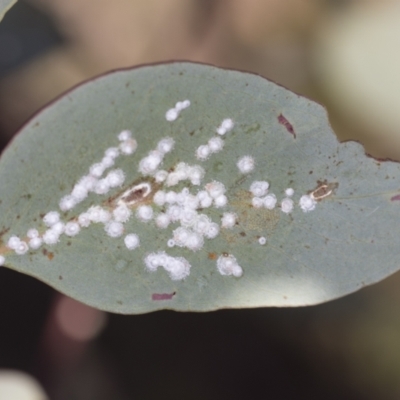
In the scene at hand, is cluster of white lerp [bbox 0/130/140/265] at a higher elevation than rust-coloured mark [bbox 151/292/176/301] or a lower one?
higher

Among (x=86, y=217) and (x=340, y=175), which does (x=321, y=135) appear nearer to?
(x=340, y=175)

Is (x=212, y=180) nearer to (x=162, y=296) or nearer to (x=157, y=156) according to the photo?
(x=157, y=156)

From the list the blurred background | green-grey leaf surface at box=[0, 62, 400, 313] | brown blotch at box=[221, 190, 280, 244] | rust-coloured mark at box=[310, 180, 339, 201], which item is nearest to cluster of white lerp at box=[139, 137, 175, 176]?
green-grey leaf surface at box=[0, 62, 400, 313]

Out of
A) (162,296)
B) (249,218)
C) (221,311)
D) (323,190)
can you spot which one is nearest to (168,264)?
(162,296)

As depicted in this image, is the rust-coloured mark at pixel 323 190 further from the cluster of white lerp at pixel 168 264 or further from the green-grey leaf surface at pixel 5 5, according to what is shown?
the green-grey leaf surface at pixel 5 5

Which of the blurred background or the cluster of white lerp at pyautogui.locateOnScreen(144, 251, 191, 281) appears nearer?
the cluster of white lerp at pyautogui.locateOnScreen(144, 251, 191, 281)

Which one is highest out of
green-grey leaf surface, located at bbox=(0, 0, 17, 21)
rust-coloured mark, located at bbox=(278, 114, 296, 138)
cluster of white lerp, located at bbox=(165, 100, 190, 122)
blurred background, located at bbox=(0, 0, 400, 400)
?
green-grey leaf surface, located at bbox=(0, 0, 17, 21)

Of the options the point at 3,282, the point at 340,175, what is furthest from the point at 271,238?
the point at 3,282

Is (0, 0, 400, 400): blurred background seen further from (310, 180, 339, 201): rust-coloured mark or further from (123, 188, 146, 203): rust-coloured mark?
(310, 180, 339, 201): rust-coloured mark

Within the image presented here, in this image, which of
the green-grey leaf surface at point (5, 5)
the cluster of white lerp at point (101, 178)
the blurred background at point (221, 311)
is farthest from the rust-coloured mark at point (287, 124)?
the blurred background at point (221, 311)
